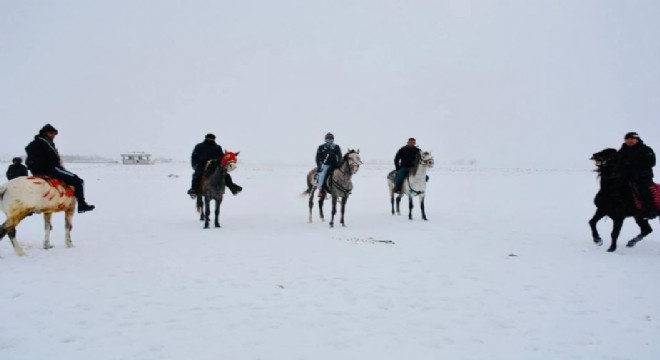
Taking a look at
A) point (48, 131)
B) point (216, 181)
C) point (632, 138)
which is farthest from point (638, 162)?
point (48, 131)

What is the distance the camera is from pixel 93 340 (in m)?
4.29

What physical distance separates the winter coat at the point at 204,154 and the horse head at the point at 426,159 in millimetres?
7168

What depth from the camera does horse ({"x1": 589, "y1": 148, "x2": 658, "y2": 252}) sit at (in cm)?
903

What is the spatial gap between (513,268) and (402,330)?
398 centimetres

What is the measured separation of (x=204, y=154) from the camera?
12922 millimetres

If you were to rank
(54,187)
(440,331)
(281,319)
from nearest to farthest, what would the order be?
(440,331), (281,319), (54,187)

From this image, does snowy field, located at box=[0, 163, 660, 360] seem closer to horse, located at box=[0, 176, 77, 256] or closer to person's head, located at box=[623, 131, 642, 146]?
horse, located at box=[0, 176, 77, 256]

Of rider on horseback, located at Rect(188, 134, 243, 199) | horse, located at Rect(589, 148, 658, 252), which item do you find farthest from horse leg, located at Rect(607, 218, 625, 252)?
rider on horseback, located at Rect(188, 134, 243, 199)

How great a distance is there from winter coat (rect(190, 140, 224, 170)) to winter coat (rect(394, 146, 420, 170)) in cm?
645

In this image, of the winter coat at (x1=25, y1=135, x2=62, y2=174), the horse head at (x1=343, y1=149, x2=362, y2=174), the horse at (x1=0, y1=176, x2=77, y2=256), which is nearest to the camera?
the horse at (x1=0, y1=176, x2=77, y2=256)

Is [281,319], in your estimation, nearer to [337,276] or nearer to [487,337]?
[337,276]

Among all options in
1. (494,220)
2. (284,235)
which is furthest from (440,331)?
(494,220)

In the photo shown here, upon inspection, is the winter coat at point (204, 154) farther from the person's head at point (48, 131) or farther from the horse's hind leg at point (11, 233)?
the horse's hind leg at point (11, 233)

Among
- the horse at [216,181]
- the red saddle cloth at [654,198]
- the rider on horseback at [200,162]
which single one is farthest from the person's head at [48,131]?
the red saddle cloth at [654,198]
